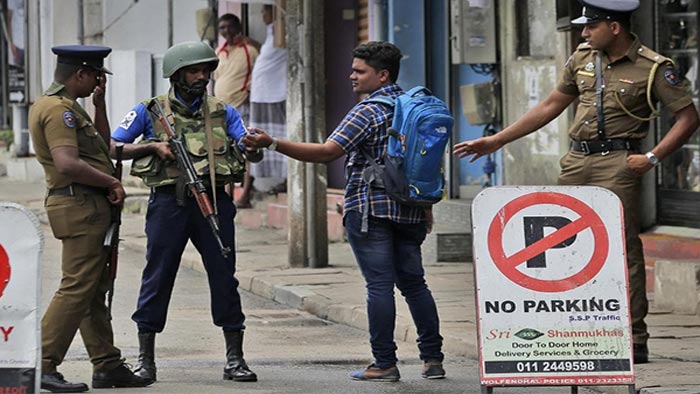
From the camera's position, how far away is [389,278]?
337 inches

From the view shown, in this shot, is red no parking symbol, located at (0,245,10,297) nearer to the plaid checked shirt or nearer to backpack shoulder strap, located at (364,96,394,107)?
the plaid checked shirt

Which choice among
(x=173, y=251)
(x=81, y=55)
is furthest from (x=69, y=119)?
(x=173, y=251)

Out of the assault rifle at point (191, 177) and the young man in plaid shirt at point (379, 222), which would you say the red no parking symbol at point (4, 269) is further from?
the young man in plaid shirt at point (379, 222)

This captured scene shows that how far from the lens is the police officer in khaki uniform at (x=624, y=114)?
847 cm

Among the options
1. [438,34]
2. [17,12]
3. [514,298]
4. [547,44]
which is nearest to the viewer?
[514,298]

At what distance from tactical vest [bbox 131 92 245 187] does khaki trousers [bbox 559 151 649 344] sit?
6.10ft

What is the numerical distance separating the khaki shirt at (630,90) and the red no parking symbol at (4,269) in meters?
3.44

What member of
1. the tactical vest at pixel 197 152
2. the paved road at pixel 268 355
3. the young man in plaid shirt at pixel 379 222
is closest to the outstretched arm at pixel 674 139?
the young man in plaid shirt at pixel 379 222

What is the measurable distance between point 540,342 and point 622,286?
1.42 ft

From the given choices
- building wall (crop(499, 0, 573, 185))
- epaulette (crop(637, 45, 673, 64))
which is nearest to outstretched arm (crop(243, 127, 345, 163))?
epaulette (crop(637, 45, 673, 64))

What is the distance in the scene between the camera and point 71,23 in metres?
25.2

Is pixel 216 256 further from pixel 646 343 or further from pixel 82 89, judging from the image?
pixel 646 343

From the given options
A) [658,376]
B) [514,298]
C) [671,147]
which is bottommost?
[658,376]

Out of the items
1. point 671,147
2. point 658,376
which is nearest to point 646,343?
point 658,376
